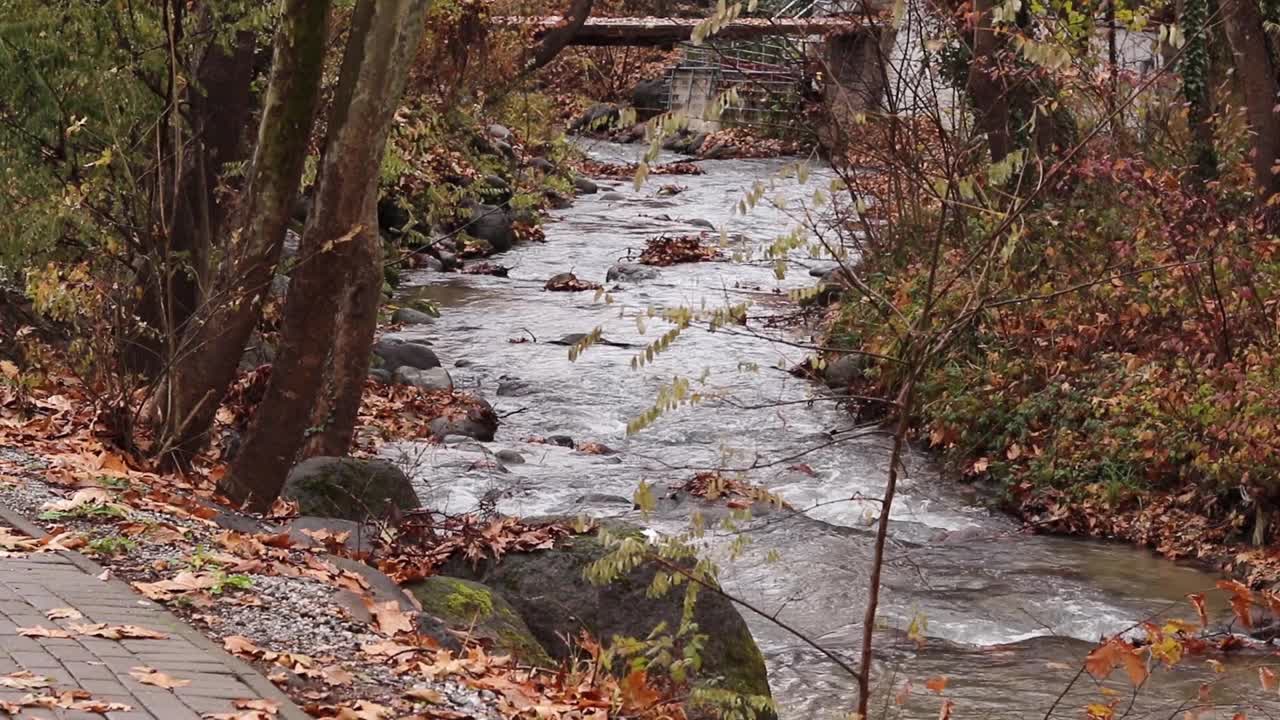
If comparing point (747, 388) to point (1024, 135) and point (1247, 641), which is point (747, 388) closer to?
point (1024, 135)

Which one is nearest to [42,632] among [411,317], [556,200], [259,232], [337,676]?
[337,676]

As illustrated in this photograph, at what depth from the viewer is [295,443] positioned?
988 cm

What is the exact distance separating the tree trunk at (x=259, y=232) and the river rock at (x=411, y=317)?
1006 centimetres

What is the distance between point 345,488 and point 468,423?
214 inches

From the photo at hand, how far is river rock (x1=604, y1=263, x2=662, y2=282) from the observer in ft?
76.0

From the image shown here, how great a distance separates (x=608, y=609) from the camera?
817cm

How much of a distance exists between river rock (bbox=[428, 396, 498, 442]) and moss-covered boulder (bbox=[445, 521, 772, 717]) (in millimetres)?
6786

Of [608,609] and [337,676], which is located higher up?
[337,676]

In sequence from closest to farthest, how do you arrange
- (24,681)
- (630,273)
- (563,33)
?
1. (24,681)
2. (630,273)
3. (563,33)

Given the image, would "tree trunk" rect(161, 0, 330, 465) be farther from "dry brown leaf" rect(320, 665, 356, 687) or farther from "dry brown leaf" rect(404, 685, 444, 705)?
"dry brown leaf" rect(404, 685, 444, 705)

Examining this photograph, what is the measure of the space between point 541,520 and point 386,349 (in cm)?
837

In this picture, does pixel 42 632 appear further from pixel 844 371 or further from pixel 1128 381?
pixel 844 371

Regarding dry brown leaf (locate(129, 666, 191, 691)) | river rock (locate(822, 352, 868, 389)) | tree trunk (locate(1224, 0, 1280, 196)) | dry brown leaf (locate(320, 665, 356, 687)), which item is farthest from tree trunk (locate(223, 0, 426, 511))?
tree trunk (locate(1224, 0, 1280, 196))

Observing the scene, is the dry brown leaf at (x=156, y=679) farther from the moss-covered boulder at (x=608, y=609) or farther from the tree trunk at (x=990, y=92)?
the tree trunk at (x=990, y=92)
